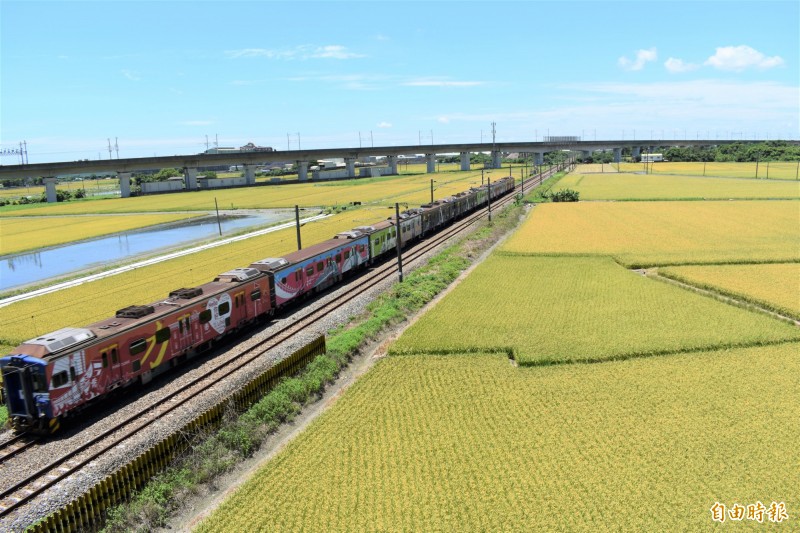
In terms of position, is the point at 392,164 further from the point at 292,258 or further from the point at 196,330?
the point at 196,330

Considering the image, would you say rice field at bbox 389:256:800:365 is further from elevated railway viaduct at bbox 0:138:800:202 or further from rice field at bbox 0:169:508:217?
elevated railway viaduct at bbox 0:138:800:202

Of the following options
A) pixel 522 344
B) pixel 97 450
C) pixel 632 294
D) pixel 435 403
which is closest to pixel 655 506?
pixel 435 403

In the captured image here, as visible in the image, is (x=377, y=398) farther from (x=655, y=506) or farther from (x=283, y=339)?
(x=655, y=506)

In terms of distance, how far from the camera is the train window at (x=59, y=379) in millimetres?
20562

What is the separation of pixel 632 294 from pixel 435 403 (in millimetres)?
19609

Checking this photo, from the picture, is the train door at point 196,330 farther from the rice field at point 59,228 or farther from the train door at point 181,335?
the rice field at point 59,228

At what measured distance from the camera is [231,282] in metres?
30.9

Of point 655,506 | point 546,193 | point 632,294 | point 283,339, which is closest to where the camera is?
point 655,506

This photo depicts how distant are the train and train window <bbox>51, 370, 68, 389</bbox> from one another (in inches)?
1.4

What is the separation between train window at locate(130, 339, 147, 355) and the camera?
77.5 feet

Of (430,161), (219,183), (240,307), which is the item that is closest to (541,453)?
(240,307)

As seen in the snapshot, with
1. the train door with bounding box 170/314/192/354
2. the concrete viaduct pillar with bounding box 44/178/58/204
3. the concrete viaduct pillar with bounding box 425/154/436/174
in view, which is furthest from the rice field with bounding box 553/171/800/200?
the concrete viaduct pillar with bounding box 44/178/58/204

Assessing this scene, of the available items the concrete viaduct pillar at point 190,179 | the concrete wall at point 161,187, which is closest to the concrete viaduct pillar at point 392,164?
the concrete viaduct pillar at point 190,179

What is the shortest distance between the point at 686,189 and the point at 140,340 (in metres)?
111
